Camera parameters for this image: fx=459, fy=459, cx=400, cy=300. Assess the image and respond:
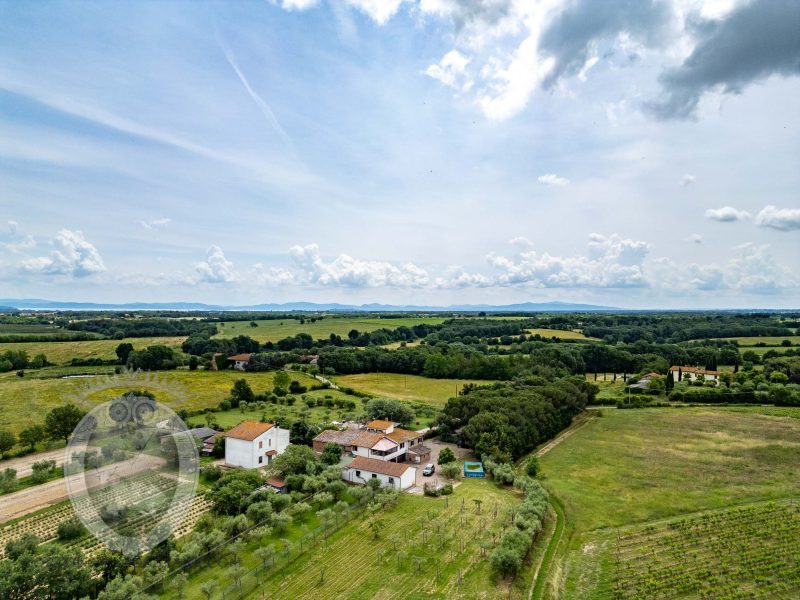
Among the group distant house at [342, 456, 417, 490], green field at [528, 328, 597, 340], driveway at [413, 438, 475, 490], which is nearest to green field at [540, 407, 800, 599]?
driveway at [413, 438, 475, 490]

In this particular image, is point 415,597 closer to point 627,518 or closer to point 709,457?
point 627,518

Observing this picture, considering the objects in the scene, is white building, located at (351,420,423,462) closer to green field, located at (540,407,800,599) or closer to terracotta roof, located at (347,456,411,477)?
terracotta roof, located at (347,456,411,477)

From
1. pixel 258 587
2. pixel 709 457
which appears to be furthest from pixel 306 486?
pixel 709 457

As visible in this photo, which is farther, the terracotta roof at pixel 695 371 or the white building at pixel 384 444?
the terracotta roof at pixel 695 371

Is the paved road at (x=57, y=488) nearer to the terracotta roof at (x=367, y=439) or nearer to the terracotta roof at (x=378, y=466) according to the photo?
the terracotta roof at (x=378, y=466)

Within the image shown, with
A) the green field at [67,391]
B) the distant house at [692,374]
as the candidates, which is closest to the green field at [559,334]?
the distant house at [692,374]

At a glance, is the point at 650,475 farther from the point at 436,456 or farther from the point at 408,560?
the point at 408,560
